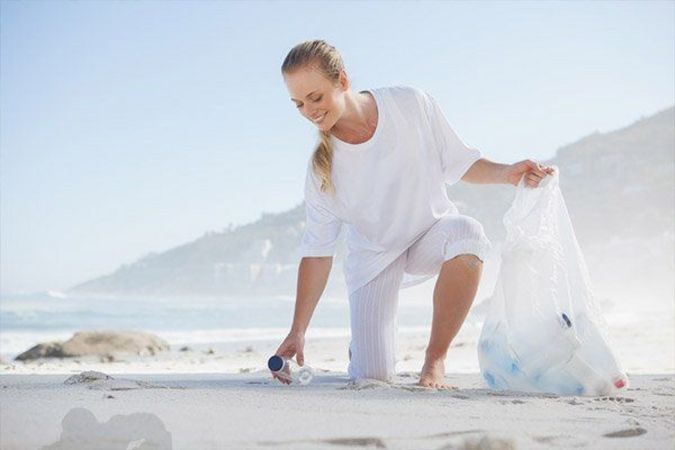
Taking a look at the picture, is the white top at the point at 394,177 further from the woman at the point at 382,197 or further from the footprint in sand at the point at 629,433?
the footprint in sand at the point at 629,433

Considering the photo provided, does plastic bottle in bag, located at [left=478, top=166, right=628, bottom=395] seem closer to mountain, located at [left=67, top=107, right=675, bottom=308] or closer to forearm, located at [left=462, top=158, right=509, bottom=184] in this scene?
forearm, located at [left=462, top=158, right=509, bottom=184]

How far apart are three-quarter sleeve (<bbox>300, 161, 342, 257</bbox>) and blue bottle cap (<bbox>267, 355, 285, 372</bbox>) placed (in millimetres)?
506

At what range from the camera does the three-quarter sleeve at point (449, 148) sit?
2986 millimetres

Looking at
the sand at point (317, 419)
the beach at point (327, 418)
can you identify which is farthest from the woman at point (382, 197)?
the sand at point (317, 419)

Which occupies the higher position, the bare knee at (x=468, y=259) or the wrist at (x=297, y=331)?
the bare knee at (x=468, y=259)

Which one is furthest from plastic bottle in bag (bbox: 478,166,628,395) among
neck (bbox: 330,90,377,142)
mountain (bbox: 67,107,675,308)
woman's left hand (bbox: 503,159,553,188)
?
mountain (bbox: 67,107,675,308)

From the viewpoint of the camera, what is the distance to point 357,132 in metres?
3.05

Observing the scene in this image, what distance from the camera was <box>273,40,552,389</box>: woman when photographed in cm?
287

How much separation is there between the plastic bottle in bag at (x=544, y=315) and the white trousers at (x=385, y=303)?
0.26 metres

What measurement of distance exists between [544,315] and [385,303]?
29.2 inches

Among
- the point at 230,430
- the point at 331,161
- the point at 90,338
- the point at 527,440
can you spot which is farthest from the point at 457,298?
the point at 90,338

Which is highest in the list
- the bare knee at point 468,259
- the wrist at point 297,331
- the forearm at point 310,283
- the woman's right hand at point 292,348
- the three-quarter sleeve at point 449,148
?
the three-quarter sleeve at point 449,148

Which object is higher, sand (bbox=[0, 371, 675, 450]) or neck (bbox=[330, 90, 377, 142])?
neck (bbox=[330, 90, 377, 142])

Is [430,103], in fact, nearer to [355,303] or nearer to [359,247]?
[359,247]
